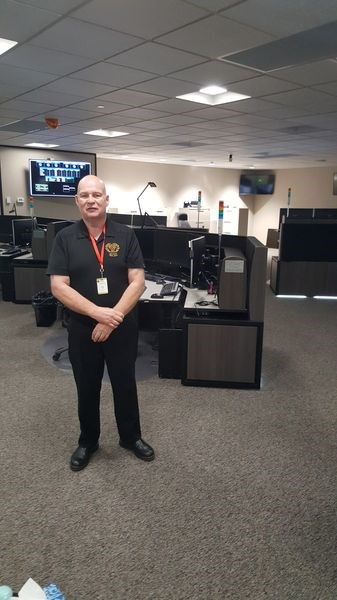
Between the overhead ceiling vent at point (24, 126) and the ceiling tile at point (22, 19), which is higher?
the overhead ceiling vent at point (24, 126)

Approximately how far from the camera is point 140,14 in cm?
232

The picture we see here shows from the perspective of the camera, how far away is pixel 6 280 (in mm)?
5730

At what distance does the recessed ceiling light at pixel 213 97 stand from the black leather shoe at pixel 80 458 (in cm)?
335

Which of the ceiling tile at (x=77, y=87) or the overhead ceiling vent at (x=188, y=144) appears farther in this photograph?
the overhead ceiling vent at (x=188, y=144)

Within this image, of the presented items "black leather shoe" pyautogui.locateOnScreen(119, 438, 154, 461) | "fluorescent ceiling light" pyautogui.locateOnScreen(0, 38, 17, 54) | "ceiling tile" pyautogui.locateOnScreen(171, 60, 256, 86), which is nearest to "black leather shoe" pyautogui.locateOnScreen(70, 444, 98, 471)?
"black leather shoe" pyautogui.locateOnScreen(119, 438, 154, 461)

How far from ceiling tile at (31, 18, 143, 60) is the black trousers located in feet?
5.80

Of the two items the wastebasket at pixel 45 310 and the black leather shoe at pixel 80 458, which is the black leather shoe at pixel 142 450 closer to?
the black leather shoe at pixel 80 458

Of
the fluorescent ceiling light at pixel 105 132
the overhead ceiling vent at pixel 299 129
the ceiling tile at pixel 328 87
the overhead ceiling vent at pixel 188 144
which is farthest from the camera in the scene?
the overhead ceiling vent at pixel 188 144

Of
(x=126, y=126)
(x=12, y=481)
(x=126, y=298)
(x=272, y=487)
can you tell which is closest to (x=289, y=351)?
(x=272, y=487)

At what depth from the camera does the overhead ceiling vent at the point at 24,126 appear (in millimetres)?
5904

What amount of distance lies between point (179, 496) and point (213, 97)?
370cm

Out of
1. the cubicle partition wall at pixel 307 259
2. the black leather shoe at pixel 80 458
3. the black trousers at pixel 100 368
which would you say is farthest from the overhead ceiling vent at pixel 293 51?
the cubicle partition wall at pixel 307 259

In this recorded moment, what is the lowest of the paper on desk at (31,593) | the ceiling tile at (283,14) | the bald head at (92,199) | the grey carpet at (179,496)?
the grey carpet at (179,496)

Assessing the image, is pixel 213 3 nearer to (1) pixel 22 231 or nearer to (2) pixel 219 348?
(2) pixel 219 348
